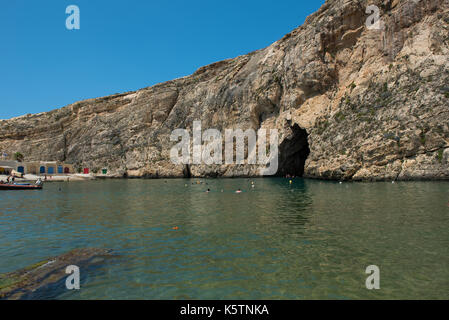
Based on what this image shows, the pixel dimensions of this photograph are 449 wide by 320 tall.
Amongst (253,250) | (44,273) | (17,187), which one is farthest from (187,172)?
(44,273)

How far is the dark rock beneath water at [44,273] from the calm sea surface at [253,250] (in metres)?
0.58

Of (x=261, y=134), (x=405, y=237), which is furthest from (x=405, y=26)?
(x=405, y=237)

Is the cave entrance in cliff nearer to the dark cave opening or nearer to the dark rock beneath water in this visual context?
the dark cave opening

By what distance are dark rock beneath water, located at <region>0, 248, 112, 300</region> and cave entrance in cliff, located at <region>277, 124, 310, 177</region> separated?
5292 centimetres

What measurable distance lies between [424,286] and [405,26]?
47.2 m

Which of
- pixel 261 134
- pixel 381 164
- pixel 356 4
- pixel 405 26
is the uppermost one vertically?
pixel 356 4

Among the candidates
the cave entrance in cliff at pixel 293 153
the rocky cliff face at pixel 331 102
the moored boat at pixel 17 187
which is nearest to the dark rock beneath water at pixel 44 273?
the rocky cliff face at pixel 331 102

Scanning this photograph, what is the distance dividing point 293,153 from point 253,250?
5696cm

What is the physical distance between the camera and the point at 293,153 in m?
65.7

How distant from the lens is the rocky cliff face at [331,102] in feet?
124

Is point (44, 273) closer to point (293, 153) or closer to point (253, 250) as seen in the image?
point (253, 250)

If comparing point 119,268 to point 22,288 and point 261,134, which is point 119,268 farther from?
point 261,134

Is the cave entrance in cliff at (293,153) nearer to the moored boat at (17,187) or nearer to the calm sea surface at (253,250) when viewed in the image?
the calm sea surface at (253,250)

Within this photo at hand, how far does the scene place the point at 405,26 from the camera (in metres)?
42.9
